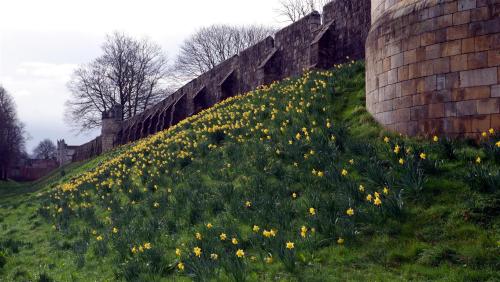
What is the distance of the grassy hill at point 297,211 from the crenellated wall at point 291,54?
3.01 m

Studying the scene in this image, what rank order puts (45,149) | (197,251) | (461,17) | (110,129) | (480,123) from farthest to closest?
1. (45,149)
2. (110,129)
3. (461,17)
4. (480,123)
5. (197,251)

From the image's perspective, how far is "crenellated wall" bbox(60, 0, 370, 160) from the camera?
45.2 feet

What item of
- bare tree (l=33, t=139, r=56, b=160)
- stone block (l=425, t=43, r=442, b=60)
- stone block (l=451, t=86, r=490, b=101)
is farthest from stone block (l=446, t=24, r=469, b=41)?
bare tree (l=33, t=139, r=56, b=160)

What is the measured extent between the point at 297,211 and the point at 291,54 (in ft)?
38.0

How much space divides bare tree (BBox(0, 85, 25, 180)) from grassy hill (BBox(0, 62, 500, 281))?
41713 mm

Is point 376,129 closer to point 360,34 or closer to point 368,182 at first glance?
point 368,182

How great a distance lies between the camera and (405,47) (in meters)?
7.15

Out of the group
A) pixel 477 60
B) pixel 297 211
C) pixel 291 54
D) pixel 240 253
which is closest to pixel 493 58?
pixel 477 60

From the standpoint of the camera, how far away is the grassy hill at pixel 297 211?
4.82 meters

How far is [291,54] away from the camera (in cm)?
1691

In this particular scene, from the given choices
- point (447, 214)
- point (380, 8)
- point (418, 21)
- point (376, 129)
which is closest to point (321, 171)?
point (376, 129)

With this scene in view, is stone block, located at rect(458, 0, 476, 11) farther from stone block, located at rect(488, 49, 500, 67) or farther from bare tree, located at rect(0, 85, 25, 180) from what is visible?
bare tree, located at rect(0, 85, 25, 180)

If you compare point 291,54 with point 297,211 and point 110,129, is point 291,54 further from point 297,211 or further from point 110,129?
point 110,129

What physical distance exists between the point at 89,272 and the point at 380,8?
599cm
